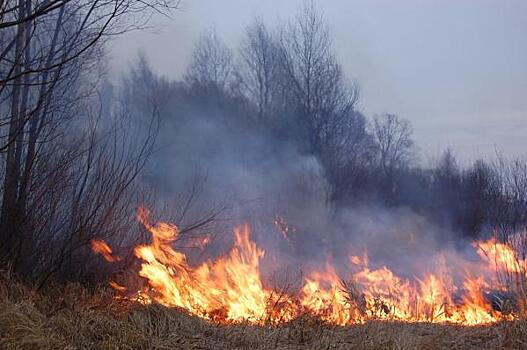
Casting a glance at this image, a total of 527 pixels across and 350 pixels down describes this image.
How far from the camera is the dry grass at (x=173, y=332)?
500 centimetres

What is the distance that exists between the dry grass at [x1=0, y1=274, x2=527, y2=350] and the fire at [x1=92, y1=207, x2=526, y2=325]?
0.63 meters

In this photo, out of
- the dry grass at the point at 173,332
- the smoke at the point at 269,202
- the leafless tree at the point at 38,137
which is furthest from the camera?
the smoke at the point at 269,202

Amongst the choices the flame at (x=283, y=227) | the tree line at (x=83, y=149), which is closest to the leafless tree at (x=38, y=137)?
the tree line at (x=83, y=149)

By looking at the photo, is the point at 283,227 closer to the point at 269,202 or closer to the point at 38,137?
the point at 269,202

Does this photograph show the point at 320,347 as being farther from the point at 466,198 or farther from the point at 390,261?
the point at 466,198

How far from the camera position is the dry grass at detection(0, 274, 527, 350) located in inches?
197

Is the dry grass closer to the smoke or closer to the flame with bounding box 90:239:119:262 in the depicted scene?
the flame with bounding box 90:239:119:262

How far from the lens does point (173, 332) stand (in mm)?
5508

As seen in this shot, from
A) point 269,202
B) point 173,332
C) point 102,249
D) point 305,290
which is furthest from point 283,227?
point 173,332

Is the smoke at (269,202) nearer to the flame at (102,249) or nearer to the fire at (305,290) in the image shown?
the fire at (305,290)

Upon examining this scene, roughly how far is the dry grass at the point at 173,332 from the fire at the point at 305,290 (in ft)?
2.06

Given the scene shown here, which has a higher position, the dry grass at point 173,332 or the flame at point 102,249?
the flame at point 102,249

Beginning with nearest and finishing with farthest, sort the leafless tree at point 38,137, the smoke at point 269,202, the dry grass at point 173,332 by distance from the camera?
the dry grass at point 173,332 → the leafless tree at point 38,137 → the smoke at point 269,202

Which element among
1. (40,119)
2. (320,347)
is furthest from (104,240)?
(320,347)
